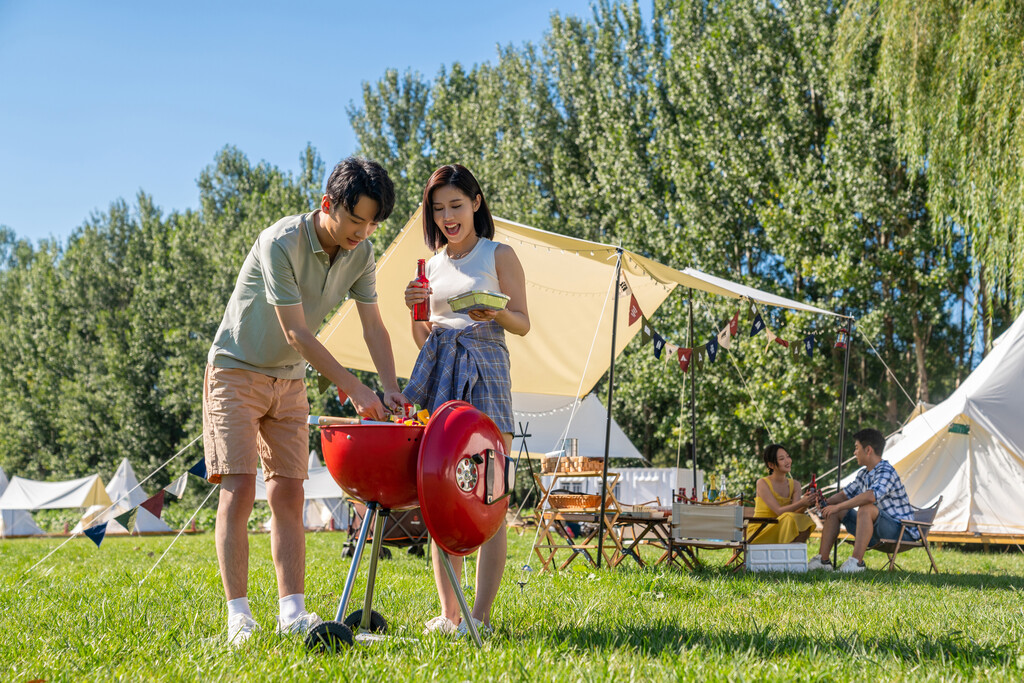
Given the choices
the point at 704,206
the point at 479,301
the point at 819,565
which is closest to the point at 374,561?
the point at 479,301

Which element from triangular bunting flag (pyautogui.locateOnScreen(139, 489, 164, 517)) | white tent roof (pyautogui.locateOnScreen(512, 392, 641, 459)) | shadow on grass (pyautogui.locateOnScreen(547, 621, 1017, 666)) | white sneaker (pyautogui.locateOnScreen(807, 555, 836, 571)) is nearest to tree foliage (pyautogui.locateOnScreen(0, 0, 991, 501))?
white tent roof (pyautogui.locateOnScreen(512, 392, 641, 459))

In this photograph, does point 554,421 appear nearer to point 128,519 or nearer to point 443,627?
point 128,519

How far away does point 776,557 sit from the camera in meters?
5.86

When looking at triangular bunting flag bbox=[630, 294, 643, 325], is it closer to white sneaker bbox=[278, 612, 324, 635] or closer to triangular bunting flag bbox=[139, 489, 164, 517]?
triangular bunting flag bbox=[139, 489, 164, 517]

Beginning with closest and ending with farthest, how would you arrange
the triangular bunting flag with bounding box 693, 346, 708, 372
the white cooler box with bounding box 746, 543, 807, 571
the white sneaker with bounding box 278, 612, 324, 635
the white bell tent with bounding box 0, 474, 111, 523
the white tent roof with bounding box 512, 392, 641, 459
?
1. the white sneaker with bounding box 278, 612, 324, 635
2. the white cooler box with bounding box 746, 543, 807, 571
3. the triangular bunting flag with bounding box 693, 346, 708, 372
4. the white tent roof with bounding box 512, 392, 641, 459
5. the white bell tent with bounding box 0, 474, 111, 523

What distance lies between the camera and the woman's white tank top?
2.63 m

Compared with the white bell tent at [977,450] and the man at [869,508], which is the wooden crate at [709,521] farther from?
the white bell tent at [977,450]

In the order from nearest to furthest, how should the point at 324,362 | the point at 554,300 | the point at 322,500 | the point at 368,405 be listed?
the point at 368,405
the point at 324,362
the point at 554,300
the point at 322,500

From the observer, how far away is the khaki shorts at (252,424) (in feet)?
8.15

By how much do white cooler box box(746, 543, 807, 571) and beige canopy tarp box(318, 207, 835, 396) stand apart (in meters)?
1.83

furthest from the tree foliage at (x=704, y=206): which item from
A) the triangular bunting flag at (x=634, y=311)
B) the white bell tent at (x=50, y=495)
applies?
the white bell tent at (x=50, y=495)

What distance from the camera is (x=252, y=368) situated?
2568 mm

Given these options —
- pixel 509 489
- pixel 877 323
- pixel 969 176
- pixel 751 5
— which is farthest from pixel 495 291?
pixel 751 5

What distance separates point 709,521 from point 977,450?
506cm
